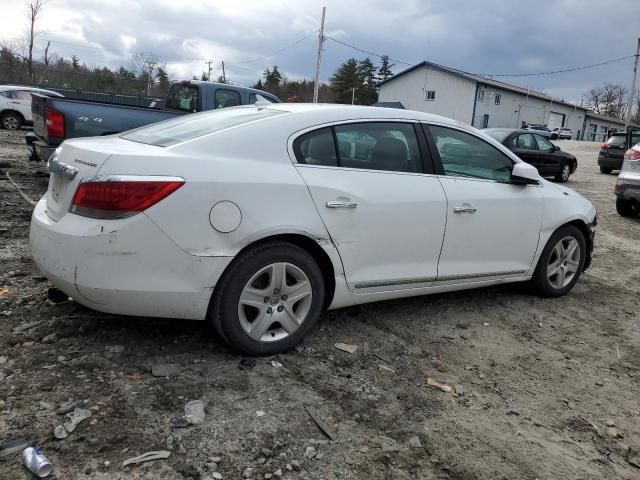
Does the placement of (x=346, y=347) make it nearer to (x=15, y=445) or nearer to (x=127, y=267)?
(x=127, y=267)

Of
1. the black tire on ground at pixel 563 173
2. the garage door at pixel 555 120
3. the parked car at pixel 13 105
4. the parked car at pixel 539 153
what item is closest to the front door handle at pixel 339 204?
the parked car at pixel 539 153

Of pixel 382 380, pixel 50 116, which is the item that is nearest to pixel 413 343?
A: pixel 382 380

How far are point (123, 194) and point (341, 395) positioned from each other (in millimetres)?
1568

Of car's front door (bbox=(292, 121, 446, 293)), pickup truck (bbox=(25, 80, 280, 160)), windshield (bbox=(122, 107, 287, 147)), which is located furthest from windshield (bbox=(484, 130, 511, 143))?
windshield (bbox=(122, 107, 287, 147))

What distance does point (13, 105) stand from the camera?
1867cm

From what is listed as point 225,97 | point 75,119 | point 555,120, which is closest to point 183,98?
point 225,97

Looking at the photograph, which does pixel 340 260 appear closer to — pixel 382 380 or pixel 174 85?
pixel 382 380

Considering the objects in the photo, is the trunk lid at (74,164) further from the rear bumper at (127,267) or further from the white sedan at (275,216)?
the rear bumper at (127,267)

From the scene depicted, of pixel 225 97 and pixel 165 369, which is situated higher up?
pixel 225 97

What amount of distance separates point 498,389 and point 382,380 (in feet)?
2.28

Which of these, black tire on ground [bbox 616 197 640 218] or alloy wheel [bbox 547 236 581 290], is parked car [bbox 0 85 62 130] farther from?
alloy wheel [bbox 547 236 581 290]

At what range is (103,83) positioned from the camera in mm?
40938

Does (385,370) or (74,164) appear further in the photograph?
(385,370)

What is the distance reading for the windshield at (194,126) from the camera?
336 centimetres
